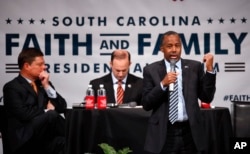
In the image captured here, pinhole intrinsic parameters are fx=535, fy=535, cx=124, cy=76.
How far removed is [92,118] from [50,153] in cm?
59

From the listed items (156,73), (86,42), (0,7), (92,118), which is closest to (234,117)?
(92,118)

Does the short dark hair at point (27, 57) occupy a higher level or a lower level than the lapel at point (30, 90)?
higher

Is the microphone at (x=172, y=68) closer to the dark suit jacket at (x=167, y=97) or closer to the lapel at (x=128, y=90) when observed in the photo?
the dark suit jacket at (x=167, y=97)

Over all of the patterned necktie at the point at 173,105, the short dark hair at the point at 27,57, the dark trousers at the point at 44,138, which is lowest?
the dark trousers at the point at 44,138

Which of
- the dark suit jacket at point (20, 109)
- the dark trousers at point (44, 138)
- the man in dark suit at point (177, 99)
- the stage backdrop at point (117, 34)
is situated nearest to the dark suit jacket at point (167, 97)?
the man in dark suit at point (177, 99)

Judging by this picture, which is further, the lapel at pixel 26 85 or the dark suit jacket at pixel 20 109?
the lapel at pixel 26 85

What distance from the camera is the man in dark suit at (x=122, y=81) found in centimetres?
633

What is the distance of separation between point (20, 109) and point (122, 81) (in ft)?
4.94

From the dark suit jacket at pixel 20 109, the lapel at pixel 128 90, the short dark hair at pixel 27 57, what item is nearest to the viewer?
the dark suit jacket at pixel 20 109

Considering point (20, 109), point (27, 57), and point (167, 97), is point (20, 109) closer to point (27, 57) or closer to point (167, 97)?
point (27, 57)

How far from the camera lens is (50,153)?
548 cm

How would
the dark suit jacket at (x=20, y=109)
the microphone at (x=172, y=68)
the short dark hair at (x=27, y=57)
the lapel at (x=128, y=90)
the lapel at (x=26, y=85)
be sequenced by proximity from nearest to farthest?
the microphone at (x=172, y=68), the dark suit jacket at (x=20, y=109), the lapel at (x=26, y=85), the short dark hair at (x=27, y=57), the lapel at (x=128, y=90)

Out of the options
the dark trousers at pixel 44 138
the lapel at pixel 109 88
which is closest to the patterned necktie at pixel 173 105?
the dark trousers at pixel 44 138

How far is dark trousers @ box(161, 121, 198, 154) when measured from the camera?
4.11m
